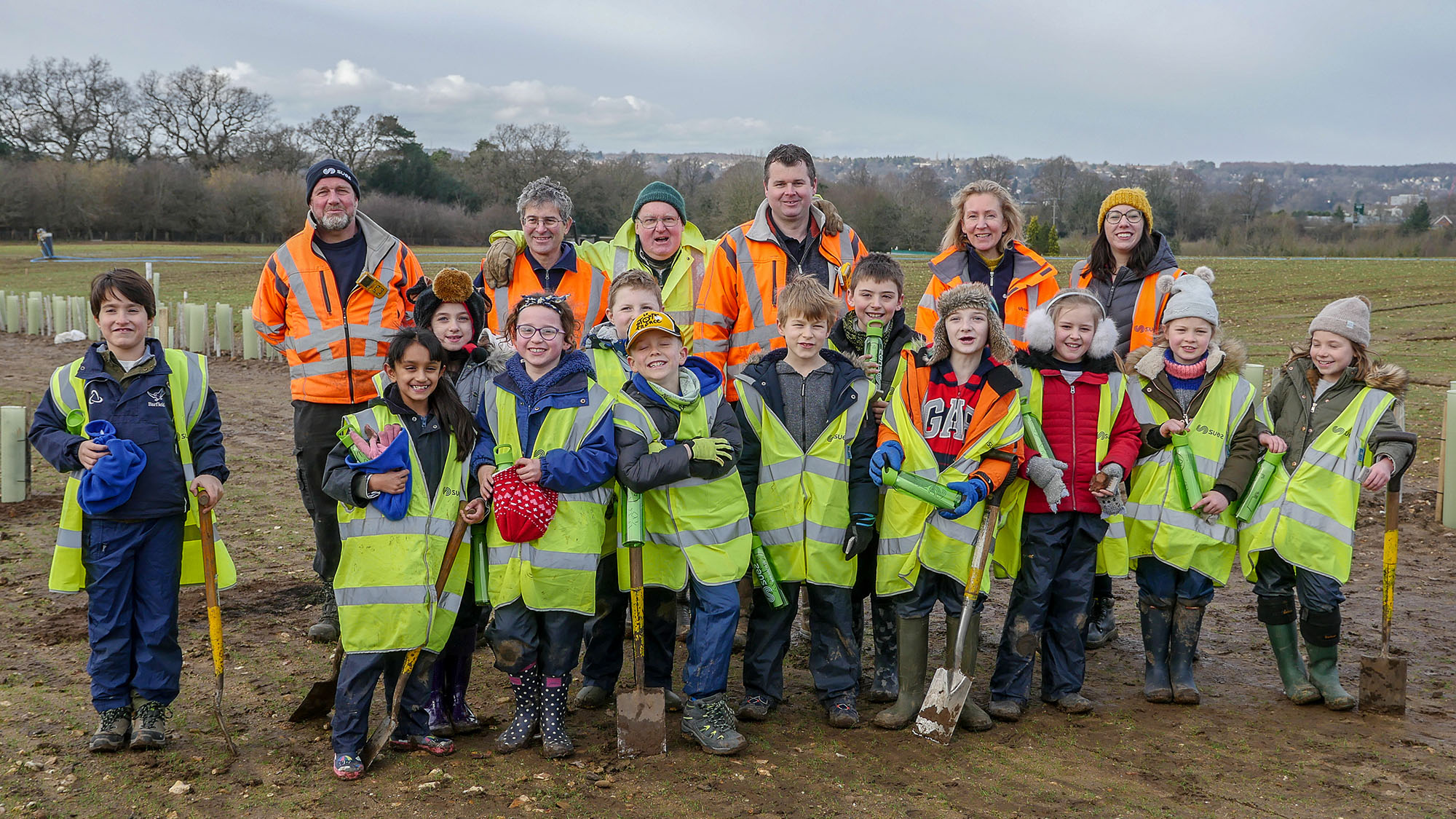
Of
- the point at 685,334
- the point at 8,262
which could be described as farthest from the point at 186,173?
the point at 685,334

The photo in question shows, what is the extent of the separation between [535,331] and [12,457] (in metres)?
6.95

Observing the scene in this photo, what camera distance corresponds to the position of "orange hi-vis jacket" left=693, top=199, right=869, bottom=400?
5688 mm

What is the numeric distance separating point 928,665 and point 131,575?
12.9 ft

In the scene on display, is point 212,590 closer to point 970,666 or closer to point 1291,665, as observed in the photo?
point 970,666

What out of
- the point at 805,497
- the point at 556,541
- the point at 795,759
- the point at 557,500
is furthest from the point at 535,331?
the point at 795,759

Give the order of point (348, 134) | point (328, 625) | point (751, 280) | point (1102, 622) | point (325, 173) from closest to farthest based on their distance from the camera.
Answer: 1. point (325, 173)
2. point (751, 280)
3. point (328, 625)
4. point (1102, 622)
5. point (348, 134)

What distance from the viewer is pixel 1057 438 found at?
4918 mm

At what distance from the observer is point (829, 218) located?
5711 millimetres

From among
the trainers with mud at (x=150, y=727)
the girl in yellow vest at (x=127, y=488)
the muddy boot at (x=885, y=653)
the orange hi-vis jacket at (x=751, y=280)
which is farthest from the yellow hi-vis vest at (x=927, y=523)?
the trainers with mud at (x=150, y=727)

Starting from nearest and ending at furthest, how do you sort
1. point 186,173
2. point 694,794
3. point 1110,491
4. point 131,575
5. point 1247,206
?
point 694,794 < point 131,575 < point 1110,491 < point 186,173 < point 1247,206

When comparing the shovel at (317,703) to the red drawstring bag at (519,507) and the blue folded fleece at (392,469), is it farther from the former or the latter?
the red drawstring bag at (519,507)

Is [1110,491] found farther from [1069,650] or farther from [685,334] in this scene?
[685,334]

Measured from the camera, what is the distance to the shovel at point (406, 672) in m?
4.24

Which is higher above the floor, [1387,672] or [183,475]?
[183,475]
